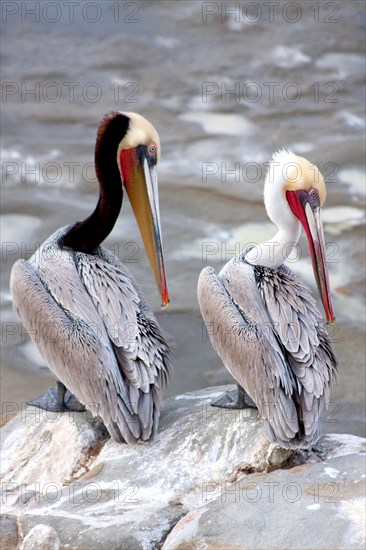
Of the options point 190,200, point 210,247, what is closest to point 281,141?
point 190,200

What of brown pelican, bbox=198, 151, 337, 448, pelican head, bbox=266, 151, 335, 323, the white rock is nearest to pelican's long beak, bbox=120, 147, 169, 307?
brown pelican, bbox=198, 151, 337, 448

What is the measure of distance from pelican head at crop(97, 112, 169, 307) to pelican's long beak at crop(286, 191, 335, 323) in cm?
81

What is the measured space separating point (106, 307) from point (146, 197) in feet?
2.44

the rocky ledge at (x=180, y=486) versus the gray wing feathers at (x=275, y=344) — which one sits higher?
the gray wing feathers at (x=275, y=344)

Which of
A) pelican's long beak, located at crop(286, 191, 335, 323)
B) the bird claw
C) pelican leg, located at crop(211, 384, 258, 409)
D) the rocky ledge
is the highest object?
pelican's long beak, located at crop(286, 191, 335, 323)

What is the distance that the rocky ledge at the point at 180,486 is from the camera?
462 cm

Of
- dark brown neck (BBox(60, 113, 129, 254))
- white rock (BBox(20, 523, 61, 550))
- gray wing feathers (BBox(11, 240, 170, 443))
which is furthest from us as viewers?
dark brown neck (BBox(60, 113, 129, 254))

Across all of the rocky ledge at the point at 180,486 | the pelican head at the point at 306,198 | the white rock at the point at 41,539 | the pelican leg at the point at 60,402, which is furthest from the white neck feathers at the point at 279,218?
the white rock at the point at 41,539

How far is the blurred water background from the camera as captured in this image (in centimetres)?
854

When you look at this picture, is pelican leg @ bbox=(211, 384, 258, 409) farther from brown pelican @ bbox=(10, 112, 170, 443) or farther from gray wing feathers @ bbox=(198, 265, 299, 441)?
brown pelican @ bbox=(10, 112, 170, 443)

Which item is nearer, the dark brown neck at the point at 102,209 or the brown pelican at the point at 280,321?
the brown pelican at the point at 280,321

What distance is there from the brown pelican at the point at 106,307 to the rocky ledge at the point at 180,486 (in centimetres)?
19

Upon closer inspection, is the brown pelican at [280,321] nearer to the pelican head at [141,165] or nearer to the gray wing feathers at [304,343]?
the gray wing feathers at [304,343]

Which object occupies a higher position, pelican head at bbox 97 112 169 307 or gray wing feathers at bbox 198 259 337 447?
pelican head at bbox 97 112 169 307
